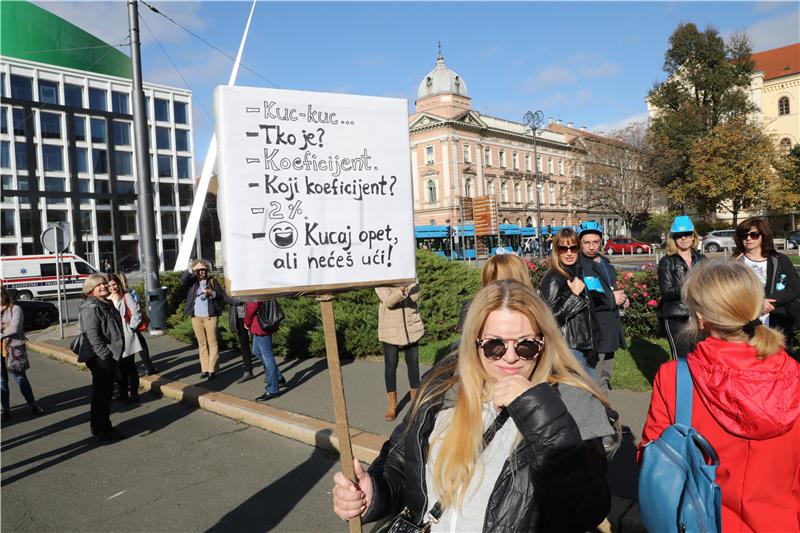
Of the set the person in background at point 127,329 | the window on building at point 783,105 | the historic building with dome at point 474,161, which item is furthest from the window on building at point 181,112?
the window on building at point 783,105

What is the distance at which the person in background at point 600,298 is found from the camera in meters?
5.12

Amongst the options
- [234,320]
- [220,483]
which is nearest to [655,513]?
[220,483]

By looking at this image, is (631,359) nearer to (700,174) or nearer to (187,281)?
(187,281)

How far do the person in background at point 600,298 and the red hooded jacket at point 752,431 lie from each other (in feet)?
9.60

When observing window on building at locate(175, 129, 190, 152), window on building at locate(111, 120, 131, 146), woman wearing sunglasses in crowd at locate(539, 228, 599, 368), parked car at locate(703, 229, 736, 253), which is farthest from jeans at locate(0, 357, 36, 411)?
window on building at locate(175, 129, 190, 152)

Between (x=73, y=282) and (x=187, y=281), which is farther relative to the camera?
(x=73, y=282)

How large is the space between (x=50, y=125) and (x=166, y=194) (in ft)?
40.6

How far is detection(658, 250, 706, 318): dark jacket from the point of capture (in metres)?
5.21

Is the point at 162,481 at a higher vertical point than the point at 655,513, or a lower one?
lower

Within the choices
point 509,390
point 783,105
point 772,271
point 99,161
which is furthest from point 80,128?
point 783,105

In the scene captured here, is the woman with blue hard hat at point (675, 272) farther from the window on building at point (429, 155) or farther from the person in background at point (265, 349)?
the window on building at point (429, 155)

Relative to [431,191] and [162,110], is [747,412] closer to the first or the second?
[162,110]

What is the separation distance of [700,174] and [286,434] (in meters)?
45.2

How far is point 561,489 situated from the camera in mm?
1656
